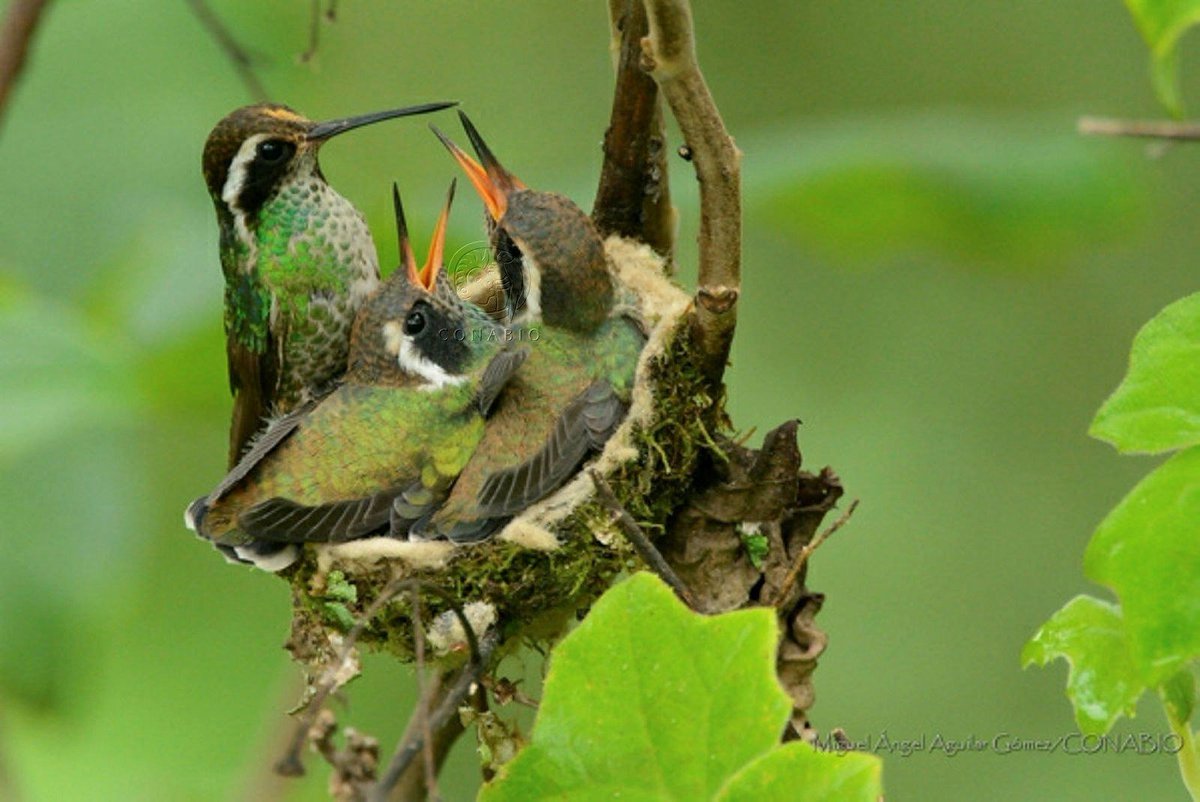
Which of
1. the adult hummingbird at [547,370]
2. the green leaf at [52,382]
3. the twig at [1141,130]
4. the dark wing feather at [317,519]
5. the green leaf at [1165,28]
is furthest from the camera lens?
the adult hummingbird at [547,370]

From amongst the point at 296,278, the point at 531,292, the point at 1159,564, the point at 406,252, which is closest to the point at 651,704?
the point at 1159,564

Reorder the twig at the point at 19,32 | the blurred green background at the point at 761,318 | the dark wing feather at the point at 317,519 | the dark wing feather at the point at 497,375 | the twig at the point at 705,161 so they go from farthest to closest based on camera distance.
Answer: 1. the dark wing feather at the point at 497,375
2. the dark wing feather at the point at 317,519
3. the blurred green background at the point at 761,318
4. the twig at the point at 19,32
5. the twig at the point at 705,161

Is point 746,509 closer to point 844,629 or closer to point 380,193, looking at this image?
point 380,193

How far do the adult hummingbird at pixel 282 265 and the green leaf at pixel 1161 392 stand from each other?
214cm

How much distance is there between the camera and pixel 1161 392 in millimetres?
1499

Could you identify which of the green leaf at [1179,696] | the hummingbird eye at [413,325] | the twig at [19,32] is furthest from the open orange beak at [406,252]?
the green leaf at [1179,696]

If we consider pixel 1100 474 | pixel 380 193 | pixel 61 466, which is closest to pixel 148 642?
pixel 380 193

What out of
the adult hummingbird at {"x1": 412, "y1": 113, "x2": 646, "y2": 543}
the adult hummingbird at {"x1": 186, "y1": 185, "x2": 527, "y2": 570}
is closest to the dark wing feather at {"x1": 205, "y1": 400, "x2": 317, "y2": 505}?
the adult hummingbird at {"x1": 186, "y1": 185, "x2": 527, "y2": 570}

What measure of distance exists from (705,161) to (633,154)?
0.70 m

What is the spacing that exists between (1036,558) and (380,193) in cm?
401

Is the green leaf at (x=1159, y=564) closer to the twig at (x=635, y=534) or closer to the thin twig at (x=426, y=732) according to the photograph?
the twig at (x=635, y=534)

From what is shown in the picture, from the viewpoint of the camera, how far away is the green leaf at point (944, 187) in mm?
3646

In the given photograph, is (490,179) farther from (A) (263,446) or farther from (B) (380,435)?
(A) (263,446)

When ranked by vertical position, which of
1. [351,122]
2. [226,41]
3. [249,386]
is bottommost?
[249,386]
